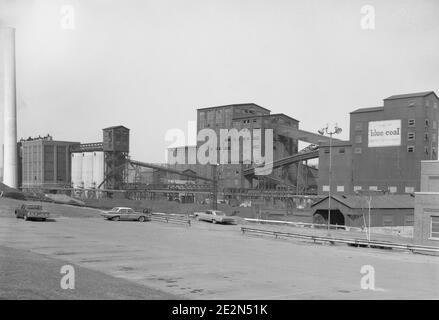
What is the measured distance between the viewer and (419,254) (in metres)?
26.1

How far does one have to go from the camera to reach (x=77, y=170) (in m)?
104

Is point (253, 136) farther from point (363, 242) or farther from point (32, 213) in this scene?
point (363, 242)

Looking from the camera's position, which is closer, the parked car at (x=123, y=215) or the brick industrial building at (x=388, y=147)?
the parked car at (x=123, y=215)

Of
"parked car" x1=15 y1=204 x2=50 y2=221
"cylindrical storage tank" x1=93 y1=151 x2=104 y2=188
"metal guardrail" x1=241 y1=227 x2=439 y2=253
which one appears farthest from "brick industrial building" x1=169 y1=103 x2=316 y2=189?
"parked car" x1=15 y1=204 x2=50 y2=221

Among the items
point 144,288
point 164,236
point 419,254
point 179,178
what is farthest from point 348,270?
point 179,178

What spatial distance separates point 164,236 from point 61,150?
87.1m

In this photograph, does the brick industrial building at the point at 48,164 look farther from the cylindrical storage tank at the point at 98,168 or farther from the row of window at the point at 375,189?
the row of window at the point at 375,189

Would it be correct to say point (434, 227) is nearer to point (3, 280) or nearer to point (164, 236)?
point (164, 236)

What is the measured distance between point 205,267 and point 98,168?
282 ft

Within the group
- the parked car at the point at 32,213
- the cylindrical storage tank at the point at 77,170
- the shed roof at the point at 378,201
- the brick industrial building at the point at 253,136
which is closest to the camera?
the parked car at the point at 32,213

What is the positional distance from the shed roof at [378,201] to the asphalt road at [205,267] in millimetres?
29410

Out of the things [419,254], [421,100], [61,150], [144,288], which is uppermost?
[421,100]

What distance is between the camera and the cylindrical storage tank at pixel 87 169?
328 feet

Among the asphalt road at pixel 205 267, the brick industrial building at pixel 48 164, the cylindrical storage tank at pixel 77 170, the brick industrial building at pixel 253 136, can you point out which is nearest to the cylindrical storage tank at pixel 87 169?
the cylindrical storage tank at pixel 77 170
